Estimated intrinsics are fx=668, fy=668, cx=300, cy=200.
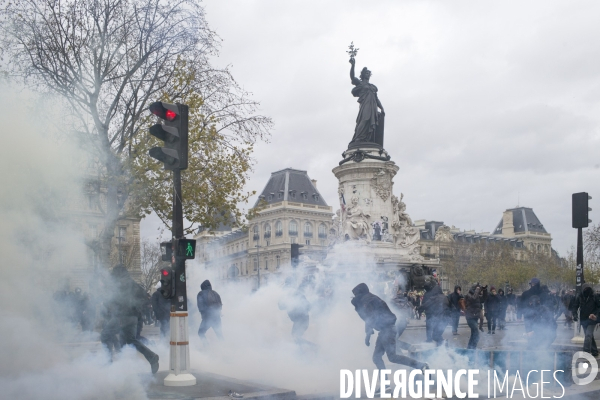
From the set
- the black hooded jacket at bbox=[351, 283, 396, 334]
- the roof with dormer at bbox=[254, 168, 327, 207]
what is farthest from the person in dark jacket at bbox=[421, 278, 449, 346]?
the roof with dormer at bbox=[254, 168, 327, 207]

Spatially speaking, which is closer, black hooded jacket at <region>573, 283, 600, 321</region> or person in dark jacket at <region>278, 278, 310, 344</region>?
person in dark jacket at <region>278, 278, 310, 344</region>

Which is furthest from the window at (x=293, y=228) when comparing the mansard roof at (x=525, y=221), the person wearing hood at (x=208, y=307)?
the mansard roof at (x=525, y=221)

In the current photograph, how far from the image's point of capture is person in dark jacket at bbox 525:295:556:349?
16.4 meters

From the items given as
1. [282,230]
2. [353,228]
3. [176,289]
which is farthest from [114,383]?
[282,230]

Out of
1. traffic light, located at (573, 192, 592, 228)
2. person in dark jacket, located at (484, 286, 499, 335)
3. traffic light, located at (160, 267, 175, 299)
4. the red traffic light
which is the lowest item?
person in dark jacket, located at (484, 286, 499, 335)

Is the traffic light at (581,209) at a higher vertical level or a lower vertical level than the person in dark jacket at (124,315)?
higher

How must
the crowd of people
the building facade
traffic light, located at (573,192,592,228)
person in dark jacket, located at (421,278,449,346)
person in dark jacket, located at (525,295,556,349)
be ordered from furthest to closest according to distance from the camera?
the building facade, traffic light, located at (573,192,592,228), person in dark jacket, located at (525,295,556,349), person in dark jacket, located at (421,278,449,346), the crowd of people

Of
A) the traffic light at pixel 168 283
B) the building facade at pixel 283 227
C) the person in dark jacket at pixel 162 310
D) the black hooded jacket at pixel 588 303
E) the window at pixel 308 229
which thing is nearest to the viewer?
the traffic light at pixel 168 283

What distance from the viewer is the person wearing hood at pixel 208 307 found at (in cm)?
1442

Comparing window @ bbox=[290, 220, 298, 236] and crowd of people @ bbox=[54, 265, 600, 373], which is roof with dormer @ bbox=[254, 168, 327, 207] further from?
crowd of people @ bbox=[54, 265, 600, 373]

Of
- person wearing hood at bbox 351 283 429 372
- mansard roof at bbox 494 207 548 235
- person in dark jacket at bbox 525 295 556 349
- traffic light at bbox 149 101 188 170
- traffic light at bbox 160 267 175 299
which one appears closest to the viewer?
person wearing hood at bbox 351 283 429 372

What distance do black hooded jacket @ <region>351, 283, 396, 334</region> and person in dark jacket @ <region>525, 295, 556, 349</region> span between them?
7508mm

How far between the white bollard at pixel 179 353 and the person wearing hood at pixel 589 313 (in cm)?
848

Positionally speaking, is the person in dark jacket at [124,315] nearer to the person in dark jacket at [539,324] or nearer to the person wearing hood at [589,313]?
the person wearing hood at [589,313]
